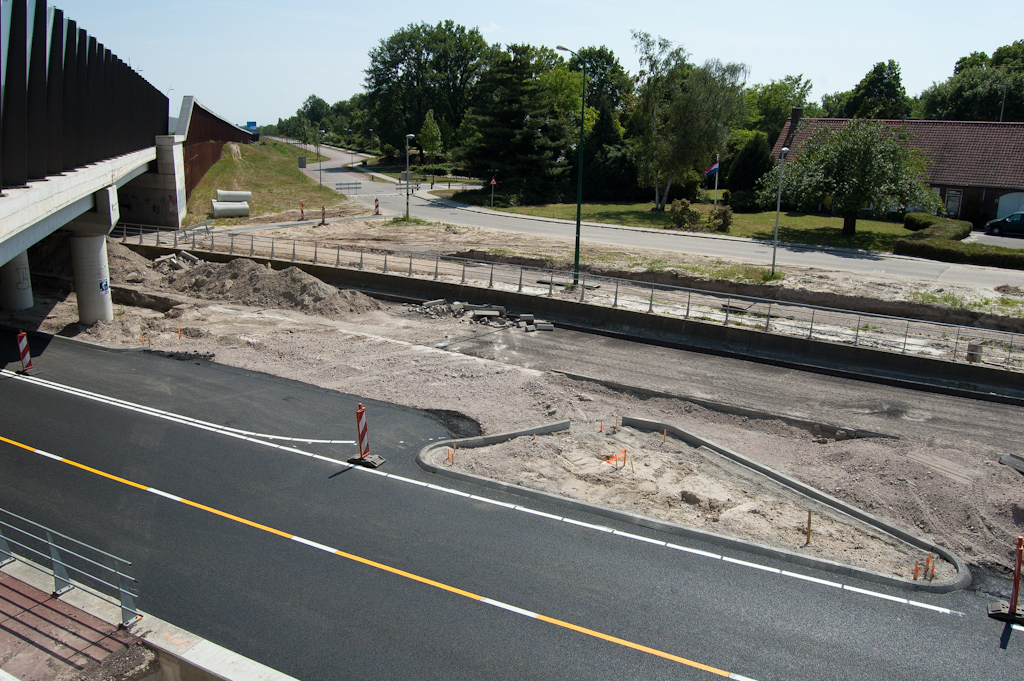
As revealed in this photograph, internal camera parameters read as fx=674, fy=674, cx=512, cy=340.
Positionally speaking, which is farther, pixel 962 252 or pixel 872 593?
pixel 962 252

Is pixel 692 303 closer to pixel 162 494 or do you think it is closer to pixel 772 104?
pixel 162 494

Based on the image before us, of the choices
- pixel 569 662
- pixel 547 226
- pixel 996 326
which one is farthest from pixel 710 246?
pixel 569 662

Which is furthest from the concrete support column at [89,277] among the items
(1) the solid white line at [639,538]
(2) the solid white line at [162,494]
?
(1) the solid white line at [639,538]

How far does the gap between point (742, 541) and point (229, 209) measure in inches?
1593

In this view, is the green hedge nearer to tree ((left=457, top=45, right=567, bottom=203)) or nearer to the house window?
the house window

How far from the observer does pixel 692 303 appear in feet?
84.8

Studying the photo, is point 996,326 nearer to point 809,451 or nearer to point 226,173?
point 809,451

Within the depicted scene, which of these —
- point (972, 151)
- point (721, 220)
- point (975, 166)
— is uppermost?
point (972, 151)

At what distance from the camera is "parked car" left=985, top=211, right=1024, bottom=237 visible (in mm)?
38562

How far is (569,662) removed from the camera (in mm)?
8344

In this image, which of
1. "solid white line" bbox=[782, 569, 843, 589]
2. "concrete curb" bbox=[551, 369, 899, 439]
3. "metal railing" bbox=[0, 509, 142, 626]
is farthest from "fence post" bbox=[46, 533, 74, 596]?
"concrete curb" bbox=[551, 369, 899, 439]

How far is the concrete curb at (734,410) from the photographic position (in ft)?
53.5

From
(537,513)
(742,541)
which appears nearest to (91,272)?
(537,513)

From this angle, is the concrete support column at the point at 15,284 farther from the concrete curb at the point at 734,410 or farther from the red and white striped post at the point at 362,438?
the concrete curb at the point at 734,410
